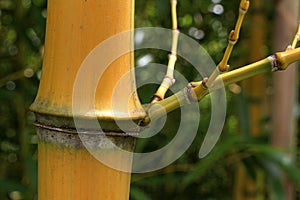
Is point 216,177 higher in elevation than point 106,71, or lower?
lower

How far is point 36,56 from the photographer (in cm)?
102

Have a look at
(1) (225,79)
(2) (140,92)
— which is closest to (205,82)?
(1) (225,79)

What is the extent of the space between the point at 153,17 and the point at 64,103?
71 cm

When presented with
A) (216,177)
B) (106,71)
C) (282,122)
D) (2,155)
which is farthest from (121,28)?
(216,177)

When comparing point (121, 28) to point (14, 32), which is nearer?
point (121, 28)

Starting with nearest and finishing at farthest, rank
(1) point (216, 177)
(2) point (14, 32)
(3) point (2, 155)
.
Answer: (2) point (14, 32) < (3) point (2, 155) < (1) point (216, 177)

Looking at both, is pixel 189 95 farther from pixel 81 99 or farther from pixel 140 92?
pixel 140 92

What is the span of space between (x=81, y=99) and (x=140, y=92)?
0.41 meters

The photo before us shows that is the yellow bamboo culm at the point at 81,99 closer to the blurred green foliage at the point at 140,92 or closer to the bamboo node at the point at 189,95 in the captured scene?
the bamboo node at the point at 189,95

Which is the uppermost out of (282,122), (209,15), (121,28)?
(121,28)

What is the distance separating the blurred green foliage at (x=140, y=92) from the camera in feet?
2.84

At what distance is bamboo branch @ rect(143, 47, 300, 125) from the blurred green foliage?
446 millimetres

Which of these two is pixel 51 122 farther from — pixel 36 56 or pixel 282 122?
pixel 36 56

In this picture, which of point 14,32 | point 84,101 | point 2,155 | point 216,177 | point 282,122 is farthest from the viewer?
point 216,177
